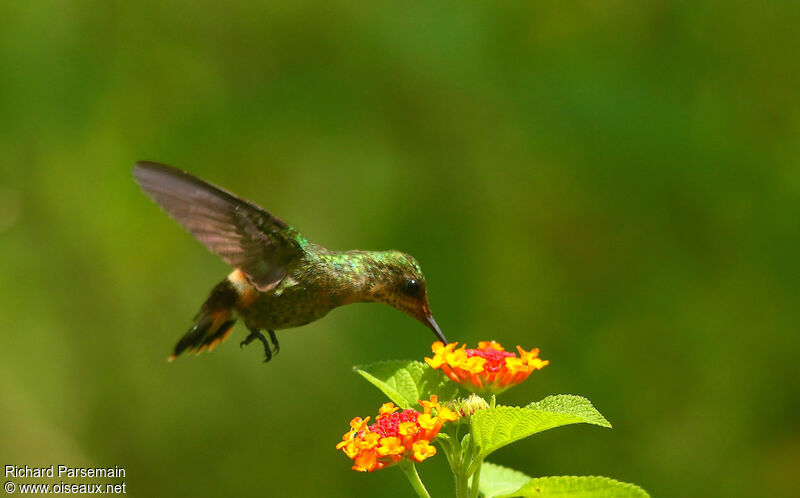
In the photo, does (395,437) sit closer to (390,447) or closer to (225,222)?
(390,447)

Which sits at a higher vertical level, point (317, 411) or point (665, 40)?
point (665, 40)

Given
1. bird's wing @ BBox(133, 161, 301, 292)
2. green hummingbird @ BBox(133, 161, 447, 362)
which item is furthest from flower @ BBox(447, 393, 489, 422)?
bird's wing @ BBox(133, 161, 301, 292)

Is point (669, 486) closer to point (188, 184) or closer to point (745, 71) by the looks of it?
point (745, 71)

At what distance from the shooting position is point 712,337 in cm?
405

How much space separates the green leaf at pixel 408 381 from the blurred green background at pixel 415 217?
6.07 ft

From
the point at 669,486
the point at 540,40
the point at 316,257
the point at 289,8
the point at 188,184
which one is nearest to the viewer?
the point at 188,184

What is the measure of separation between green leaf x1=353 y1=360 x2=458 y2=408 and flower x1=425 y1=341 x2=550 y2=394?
67 millimetres

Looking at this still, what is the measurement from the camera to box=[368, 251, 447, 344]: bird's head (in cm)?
255

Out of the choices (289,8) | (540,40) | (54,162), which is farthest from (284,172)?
(540,40)

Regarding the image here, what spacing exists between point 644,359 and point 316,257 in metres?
2.06

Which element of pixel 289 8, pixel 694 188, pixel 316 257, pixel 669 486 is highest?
pixel 289 8

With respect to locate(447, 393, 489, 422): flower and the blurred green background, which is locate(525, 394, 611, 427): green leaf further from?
the blurred green background

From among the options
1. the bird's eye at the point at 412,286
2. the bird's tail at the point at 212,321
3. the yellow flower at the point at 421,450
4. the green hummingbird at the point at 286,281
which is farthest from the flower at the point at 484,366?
the bird's tail at the point at 212,321

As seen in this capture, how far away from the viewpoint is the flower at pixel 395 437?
183 cm
